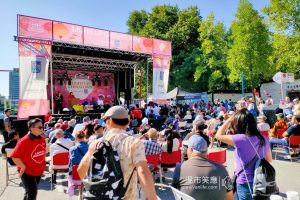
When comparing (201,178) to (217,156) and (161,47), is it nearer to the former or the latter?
(217,156)

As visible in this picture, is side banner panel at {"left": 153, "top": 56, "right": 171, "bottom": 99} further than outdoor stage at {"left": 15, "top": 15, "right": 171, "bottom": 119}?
Yes

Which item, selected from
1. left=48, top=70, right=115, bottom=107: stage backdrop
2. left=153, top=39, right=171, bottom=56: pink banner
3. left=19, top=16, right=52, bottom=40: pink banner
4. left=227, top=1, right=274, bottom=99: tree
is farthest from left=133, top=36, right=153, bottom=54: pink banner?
left=227, top=1, right=274, bottom=99: tree

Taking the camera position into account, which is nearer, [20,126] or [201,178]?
[201,178]

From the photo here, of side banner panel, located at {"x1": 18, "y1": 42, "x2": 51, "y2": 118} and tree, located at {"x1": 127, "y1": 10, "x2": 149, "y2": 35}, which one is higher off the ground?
tree, located at {"x1": 127, "y1": 10, "x2": 149, "y2": 35}

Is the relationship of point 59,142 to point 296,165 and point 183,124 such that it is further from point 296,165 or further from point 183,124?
point 183,124

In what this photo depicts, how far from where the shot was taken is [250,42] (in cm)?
2212

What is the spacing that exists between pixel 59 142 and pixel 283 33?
60.2 ft

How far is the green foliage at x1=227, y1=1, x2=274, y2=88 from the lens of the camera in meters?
22.2

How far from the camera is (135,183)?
208cm

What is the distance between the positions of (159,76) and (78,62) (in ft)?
20.2

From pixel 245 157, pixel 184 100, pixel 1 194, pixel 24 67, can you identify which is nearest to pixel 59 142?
pixel 1 194

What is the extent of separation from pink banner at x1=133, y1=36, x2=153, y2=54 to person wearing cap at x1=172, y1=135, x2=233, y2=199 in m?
15.6

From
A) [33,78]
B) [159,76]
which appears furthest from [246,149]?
[159,76]

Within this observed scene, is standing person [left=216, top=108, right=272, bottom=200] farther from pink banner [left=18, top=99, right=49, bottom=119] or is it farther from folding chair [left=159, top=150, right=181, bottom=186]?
pink banner [left=18, top=99, right=49, bottom=119]
